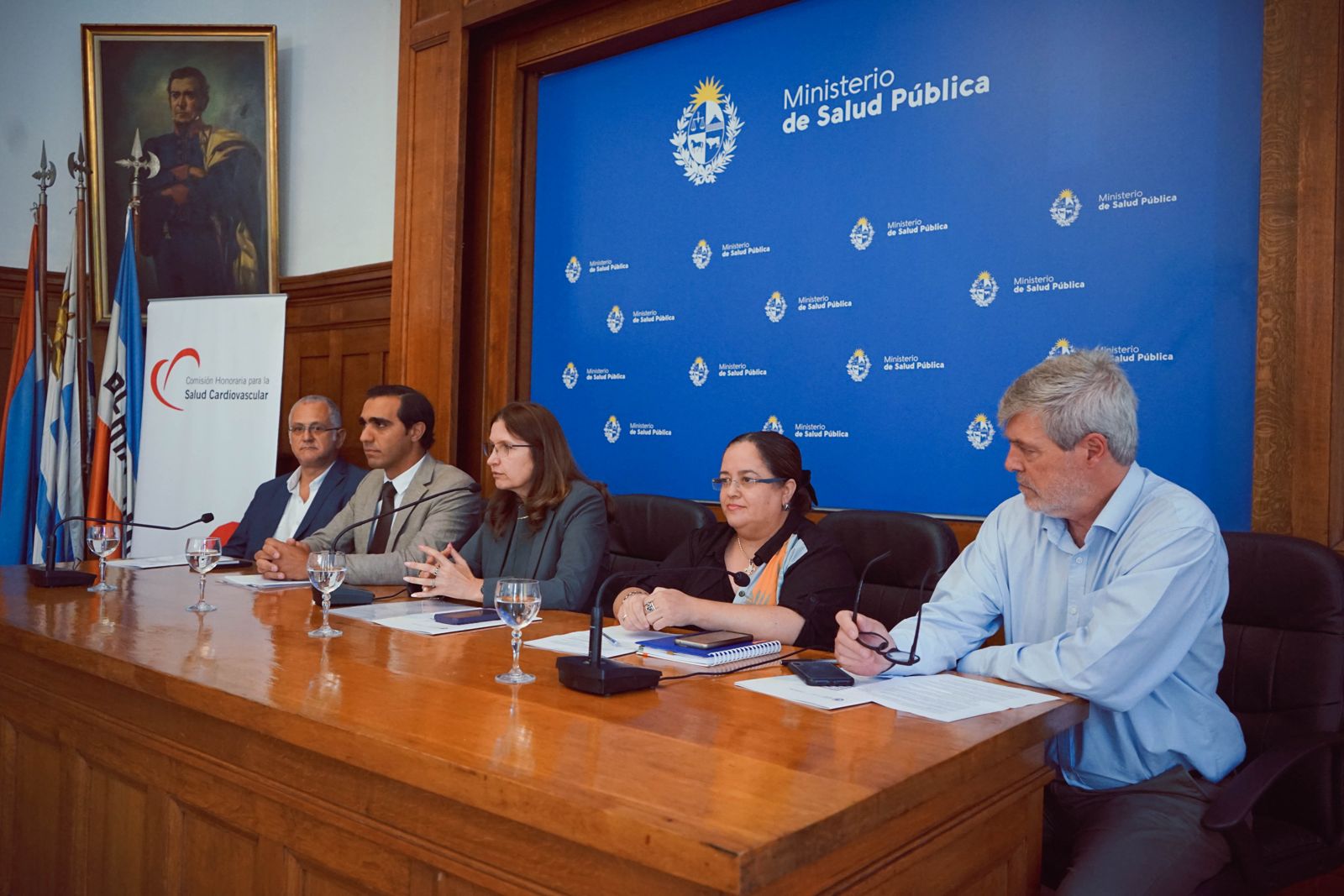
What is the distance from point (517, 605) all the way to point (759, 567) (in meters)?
1.02

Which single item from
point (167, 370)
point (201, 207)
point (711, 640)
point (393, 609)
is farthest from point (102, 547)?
point (201, 207)

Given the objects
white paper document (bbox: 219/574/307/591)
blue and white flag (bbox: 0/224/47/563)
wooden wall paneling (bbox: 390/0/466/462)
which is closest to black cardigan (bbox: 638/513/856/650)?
white paper document (bbox: 219/574/307/591)

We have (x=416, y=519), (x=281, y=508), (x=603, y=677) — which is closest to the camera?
(x=603, y=677)

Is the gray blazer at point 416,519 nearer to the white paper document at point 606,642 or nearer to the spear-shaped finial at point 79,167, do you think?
the white paper document at point 606,642

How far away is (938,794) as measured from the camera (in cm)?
136

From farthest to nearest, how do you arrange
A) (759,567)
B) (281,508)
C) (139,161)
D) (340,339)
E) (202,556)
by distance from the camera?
1. (139,161)
2. (340,339)
3. (281,508)
4. (759,567)
5. (202,556)

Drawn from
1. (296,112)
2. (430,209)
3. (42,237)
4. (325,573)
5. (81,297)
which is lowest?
(325,573)

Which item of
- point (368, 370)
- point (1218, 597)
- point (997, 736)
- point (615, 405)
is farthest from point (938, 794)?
point (368, 370)

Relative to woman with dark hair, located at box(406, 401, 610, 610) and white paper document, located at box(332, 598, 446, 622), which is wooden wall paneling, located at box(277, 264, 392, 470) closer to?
woman with dark hair, located at box(406, 401, 610, 610)

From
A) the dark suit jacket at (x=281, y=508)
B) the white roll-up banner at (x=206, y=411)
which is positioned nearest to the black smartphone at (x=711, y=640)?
the dark suit jacket at (x=281, y=508)

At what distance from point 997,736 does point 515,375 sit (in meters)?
3.60

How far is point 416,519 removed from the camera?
11.5ft

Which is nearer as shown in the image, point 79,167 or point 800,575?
point 800,575

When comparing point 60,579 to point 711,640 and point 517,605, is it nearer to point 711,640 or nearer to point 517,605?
point 517,605
